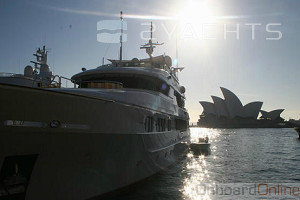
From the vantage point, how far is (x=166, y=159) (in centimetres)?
1220

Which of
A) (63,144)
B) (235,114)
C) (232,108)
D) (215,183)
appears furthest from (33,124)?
(235,114)

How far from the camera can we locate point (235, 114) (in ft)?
408

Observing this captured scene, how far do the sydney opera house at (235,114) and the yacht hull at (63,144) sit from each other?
112m

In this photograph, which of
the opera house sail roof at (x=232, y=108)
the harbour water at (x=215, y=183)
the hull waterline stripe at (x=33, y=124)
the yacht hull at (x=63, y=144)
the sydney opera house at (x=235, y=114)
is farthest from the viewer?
the sydney opera house at (x=235, y=114)

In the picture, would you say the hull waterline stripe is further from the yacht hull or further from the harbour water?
the harbour water

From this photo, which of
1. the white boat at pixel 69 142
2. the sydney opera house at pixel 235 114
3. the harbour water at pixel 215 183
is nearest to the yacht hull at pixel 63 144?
the white boat at pixel 69 142

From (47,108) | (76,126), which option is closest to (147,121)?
(76,126)

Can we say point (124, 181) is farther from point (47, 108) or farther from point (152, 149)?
point (47, 108)

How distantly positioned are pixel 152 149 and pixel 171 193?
6.21 feet

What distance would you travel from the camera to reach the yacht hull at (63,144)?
5.07 metres

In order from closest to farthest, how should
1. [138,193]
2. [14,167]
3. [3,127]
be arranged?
[3,127] < [14,167] < [138,193]

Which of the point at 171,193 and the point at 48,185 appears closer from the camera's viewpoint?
the point at 48,185

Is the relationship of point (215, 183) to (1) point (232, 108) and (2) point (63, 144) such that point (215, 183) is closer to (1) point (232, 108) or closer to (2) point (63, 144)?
(2) point (63, 144)

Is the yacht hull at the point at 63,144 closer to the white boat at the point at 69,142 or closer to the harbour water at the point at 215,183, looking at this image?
the white boat at the point at 69,142
